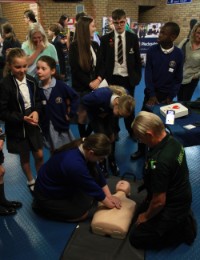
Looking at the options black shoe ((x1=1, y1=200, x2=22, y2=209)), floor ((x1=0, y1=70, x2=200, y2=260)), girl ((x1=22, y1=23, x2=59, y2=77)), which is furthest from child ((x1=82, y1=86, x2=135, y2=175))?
black shoe ((x1=1, y1=200, x2=22, y2=209))

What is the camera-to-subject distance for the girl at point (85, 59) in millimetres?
2686

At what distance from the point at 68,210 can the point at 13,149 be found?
0.73 m

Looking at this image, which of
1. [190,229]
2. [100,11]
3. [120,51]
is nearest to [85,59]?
[120,51]

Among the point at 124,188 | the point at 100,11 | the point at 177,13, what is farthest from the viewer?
the point at 177,13

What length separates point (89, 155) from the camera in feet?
6.12

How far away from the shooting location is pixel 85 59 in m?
2.74

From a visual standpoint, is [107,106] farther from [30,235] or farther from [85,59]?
[30,235]

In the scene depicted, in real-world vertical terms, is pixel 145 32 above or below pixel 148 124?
above

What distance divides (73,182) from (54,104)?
0.83 metres

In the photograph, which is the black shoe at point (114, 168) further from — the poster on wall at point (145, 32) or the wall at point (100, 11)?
the poster on wall at point (145, 32)

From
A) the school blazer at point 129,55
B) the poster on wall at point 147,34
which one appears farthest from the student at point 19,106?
the poster on wall at point 147,34

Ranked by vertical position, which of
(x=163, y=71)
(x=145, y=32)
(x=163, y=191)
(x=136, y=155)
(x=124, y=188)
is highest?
(x=145, y=32)

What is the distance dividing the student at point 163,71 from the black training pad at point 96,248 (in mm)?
1286

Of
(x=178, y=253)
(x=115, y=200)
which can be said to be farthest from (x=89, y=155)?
(x=178, y=253)
